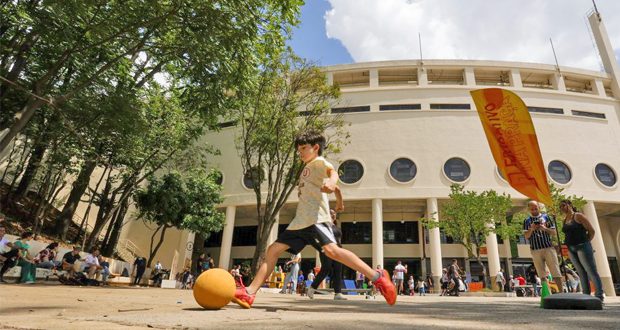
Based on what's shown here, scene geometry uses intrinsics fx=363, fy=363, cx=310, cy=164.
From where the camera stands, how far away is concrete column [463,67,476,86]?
30.6 m

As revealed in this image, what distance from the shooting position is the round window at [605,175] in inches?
1105

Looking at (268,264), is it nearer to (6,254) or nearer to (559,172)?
(6,254)

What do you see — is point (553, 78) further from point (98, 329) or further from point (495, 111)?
point (98, 329)

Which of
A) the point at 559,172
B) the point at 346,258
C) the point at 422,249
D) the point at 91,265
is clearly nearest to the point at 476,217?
the point at 422,249

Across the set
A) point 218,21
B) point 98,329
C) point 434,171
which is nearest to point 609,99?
point 434,171

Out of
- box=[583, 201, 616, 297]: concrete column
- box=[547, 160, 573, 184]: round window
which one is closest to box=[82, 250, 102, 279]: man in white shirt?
box=[547, 160, 573, 184]: round window

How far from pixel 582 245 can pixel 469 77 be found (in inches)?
1106

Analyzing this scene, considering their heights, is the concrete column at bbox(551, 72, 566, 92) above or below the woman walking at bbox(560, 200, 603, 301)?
above

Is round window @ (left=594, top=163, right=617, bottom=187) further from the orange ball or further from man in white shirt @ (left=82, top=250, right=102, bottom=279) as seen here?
the orange ball

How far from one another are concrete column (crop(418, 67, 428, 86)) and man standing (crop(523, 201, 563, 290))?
85.2 ft

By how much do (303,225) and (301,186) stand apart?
0.44 metres

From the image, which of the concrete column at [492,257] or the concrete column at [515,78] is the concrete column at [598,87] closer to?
the concrete column at [515,78]

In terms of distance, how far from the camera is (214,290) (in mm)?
3395

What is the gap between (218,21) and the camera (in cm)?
704
